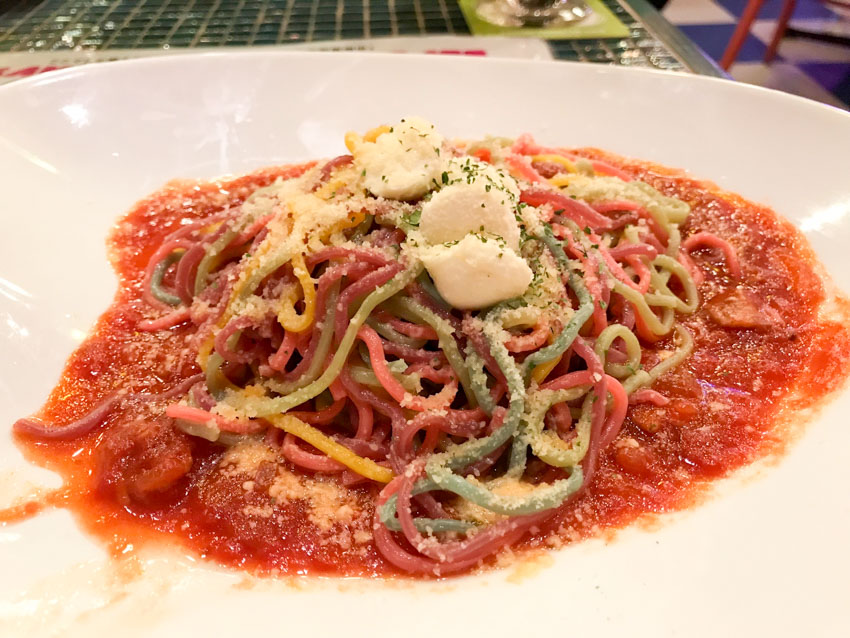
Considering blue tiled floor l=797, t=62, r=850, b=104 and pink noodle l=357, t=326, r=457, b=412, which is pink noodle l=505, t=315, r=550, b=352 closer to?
pink noodle l=357, t=326, r=457, b=412

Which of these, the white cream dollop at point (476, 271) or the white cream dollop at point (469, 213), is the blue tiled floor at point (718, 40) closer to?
the white cream dollop at point (469, 213)

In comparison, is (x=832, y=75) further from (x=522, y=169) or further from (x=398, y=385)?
(x=398, y=385)

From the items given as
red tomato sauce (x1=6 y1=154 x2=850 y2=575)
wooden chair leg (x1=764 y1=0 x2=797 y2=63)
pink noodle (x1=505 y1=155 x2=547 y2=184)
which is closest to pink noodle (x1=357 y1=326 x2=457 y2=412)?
red tomato sauce (x1=6 y1=154 x2=850 y2=575)

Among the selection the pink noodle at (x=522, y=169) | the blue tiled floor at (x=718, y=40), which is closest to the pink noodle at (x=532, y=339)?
the pink noodle at (x=522, y=169)

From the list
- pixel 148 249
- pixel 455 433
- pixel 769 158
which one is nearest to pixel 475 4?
pixel 769 158

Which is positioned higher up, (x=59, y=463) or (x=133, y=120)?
(x=133, y=120)

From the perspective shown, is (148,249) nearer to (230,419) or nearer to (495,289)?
(230,419)
